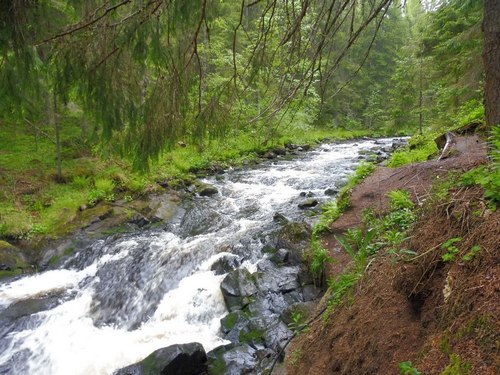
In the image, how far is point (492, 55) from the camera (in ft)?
12.8

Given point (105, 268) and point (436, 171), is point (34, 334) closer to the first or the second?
point (105, 268)

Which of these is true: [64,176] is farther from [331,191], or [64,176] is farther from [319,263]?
[319,263]

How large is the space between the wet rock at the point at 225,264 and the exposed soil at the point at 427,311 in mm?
3713

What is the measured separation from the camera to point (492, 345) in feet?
6.18

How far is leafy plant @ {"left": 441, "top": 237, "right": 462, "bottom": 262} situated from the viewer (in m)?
2.61

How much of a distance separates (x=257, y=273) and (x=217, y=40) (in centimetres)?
1699

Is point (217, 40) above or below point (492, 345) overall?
above

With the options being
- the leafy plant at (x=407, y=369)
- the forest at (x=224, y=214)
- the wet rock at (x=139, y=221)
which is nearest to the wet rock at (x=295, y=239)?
the forest at (x=224, y=214)

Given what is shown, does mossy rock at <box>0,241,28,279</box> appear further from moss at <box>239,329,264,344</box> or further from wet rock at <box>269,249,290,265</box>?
wet rock at <box>269,249,290,265</box>

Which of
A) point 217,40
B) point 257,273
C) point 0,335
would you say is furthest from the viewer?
point 217,40

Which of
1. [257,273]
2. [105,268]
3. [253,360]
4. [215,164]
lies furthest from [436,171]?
[215,164]

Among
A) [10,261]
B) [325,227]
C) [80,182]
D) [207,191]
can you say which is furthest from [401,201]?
[80,182]

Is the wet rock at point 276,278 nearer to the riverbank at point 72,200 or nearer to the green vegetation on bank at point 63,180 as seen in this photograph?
the green vegetation on bank at point 63,180

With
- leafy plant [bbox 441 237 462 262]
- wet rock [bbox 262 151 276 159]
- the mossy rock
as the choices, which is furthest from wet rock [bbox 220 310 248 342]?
wet rock [bbox 262 151 276 159]
